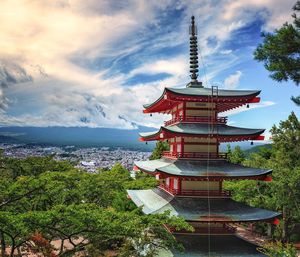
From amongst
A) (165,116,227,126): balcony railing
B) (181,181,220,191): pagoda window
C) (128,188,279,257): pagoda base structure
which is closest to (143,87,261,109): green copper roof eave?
(165,116,227,126): balcony railing

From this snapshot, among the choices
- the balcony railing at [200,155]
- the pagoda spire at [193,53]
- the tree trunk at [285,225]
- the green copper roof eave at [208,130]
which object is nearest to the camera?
the green copper roof eave at [208,130]

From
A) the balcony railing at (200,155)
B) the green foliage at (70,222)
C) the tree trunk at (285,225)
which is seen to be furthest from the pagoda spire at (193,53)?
the tree trunk at (285,225)

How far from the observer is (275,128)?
115 ft

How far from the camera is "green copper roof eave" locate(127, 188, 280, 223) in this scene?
17406 mm

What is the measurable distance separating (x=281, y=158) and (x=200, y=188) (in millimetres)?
16252

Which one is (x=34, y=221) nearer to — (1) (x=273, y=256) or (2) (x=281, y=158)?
(1) (x=273, y=256)

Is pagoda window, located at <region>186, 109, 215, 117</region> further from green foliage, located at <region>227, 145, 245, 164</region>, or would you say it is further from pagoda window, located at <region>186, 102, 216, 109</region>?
green foliage, located at <region>227, 145, 245, 164</region>

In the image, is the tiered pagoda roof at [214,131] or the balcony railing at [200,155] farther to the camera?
the balcony railing at [200,155]

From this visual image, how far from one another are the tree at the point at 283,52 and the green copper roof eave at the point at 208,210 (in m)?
6.92

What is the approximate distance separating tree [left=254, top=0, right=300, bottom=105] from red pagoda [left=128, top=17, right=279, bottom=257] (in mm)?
3335

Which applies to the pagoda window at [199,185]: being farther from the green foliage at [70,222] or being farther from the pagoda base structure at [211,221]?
the green foliage at [70,222]

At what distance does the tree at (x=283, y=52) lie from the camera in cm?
1550

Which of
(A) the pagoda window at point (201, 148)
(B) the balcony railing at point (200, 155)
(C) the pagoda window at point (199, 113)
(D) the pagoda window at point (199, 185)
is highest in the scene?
(C) the pagoda window at point (199, 113)

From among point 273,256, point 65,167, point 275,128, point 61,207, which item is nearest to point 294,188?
point 275,128
